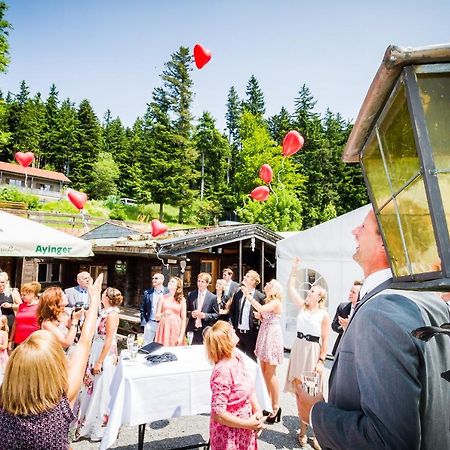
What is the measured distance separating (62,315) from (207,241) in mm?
7193

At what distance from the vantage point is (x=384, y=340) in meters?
1.08

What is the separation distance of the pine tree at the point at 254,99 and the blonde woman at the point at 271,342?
150ft

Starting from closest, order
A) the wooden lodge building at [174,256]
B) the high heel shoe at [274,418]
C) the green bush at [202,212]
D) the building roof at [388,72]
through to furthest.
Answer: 1. the building roof at [388,72]
2. the high heel shoe at [274,418]
3. the wooden lodge building at [174,256]
4. the green bush at [202,212]

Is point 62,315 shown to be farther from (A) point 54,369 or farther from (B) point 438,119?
(B) point 438,119

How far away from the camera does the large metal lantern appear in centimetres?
86

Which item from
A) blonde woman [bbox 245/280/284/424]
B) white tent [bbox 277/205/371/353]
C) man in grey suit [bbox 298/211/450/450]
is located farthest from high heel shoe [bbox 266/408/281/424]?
man in grey suit [bbox 298/211/450/450]

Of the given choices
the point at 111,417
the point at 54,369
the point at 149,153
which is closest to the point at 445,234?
→ the point at 54,369

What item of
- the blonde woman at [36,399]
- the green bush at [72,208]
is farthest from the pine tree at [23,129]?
the blonde woman at [36,399]

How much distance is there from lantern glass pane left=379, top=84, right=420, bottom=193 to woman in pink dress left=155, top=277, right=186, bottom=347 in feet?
17.3

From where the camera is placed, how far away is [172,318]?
5.80 m

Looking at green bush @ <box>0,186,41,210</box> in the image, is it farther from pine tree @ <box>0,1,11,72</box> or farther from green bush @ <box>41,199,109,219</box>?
pine tree @ <box>0,1,11,72</box>

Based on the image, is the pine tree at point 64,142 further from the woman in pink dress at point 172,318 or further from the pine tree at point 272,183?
the woman in pink dress at point 172,318

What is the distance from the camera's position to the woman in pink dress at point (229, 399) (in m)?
2.65

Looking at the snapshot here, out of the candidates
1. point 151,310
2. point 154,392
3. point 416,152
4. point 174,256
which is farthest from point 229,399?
point 174,256
